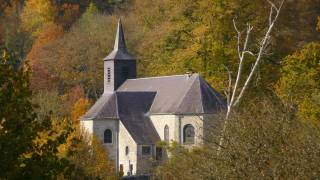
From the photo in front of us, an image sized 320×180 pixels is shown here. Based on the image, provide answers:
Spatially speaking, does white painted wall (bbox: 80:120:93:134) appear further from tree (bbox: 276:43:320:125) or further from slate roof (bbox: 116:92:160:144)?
tree (bbox: 276:43:320:125)

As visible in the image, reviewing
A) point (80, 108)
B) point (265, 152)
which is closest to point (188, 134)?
point (80, 108)

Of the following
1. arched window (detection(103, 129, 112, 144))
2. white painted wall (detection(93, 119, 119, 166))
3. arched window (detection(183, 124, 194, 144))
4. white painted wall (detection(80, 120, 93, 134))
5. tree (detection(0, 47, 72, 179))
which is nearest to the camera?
tree (detection(0, 47, 72, 179))

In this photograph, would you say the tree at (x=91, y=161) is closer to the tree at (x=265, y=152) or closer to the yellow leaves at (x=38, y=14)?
the tree at (x=265, y=152)

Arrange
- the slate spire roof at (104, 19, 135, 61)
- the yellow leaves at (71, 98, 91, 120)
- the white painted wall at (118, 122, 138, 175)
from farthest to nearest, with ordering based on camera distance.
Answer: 1. the yellow leaves at (71, 98, 91, 120)
2. the slate spire roof at (104, 19, 135, 61)
3. the white painted wall at (118, 122, 138, 175)

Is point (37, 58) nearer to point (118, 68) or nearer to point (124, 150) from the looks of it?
point (118, 68)

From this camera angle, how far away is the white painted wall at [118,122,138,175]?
174 ft

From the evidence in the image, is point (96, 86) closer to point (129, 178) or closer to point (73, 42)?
point (73, 42)

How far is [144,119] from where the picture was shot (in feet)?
177

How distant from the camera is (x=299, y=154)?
55.1 feet

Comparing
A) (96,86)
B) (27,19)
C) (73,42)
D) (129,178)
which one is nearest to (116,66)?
(96,86)

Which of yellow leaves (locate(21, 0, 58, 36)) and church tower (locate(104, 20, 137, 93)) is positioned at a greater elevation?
yellow leaves (locate(21, 0, 58, 36))

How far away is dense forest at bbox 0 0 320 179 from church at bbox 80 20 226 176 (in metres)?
1.46

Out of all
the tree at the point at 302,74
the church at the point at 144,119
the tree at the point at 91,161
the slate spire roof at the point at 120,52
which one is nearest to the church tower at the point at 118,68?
the slate spire roof at the point at 120,52

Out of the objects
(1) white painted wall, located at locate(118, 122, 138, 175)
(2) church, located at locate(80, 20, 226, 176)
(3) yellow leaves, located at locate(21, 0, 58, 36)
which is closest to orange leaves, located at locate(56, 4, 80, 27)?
(3) yellow leaves, located at locate(21, 0, 58, 36)
